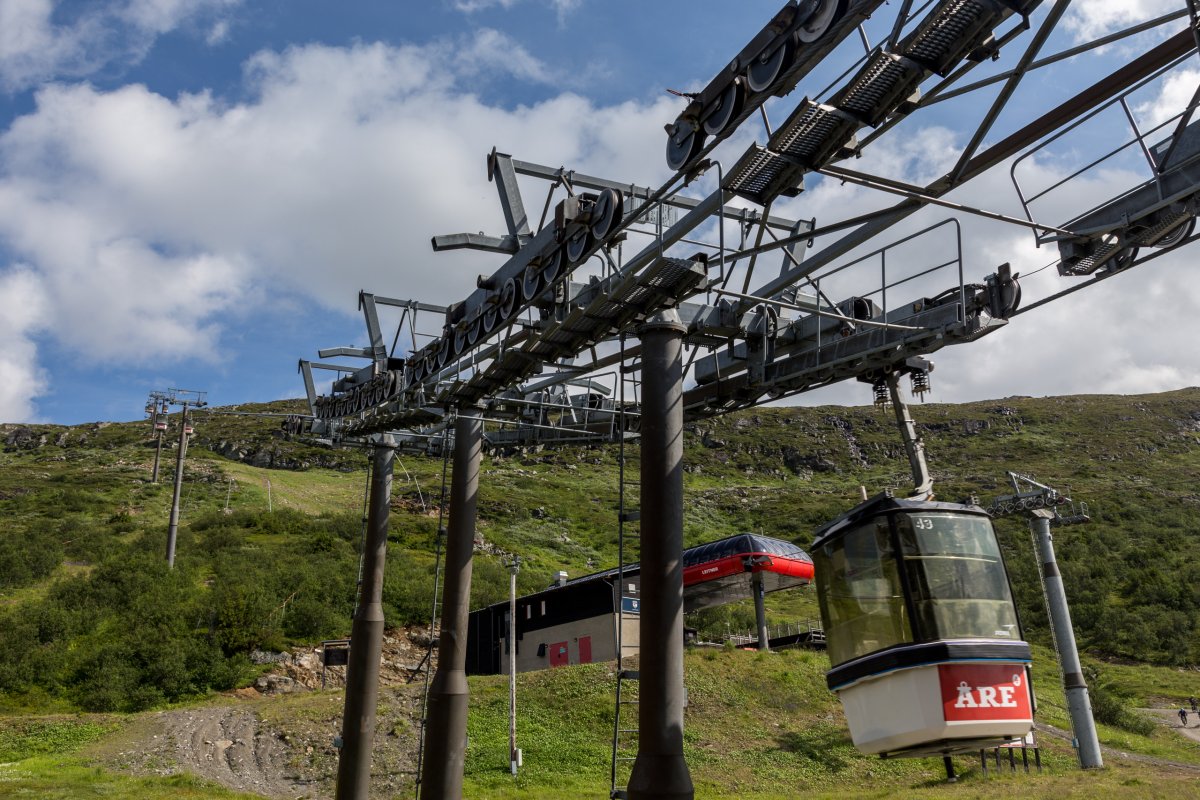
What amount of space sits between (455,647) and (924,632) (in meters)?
9.10

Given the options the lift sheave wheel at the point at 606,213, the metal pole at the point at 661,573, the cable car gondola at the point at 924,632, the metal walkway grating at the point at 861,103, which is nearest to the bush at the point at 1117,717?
the cable car gondola at the point at 924,632

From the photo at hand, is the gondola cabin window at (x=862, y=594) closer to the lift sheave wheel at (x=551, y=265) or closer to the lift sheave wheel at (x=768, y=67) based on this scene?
the lift sheave wheel at (x=768, y=67)

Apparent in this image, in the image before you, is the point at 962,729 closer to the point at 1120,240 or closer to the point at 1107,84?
the point at 1120,240

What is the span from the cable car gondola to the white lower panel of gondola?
0.01 metres

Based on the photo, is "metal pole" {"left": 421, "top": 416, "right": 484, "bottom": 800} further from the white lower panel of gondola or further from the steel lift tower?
the white lower panel of gondola

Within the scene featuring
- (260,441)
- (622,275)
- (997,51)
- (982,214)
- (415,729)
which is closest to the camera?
(997,51)

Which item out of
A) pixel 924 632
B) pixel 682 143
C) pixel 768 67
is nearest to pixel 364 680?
pixel 924 632

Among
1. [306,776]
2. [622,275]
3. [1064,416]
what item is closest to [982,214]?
[622,275]

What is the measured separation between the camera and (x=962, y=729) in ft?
27.9

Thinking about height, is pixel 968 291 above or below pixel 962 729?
above

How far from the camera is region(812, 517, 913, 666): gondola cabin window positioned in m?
9.45

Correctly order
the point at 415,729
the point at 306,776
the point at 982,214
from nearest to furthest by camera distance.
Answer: the point at 982,214, the point at 306,776, the point at 415,729

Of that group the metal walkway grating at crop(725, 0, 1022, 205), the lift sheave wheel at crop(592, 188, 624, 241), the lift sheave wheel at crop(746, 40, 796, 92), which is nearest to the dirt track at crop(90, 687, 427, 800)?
the lift sheave wheel at crop(592, 188, 624, 241)

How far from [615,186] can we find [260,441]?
313ft
